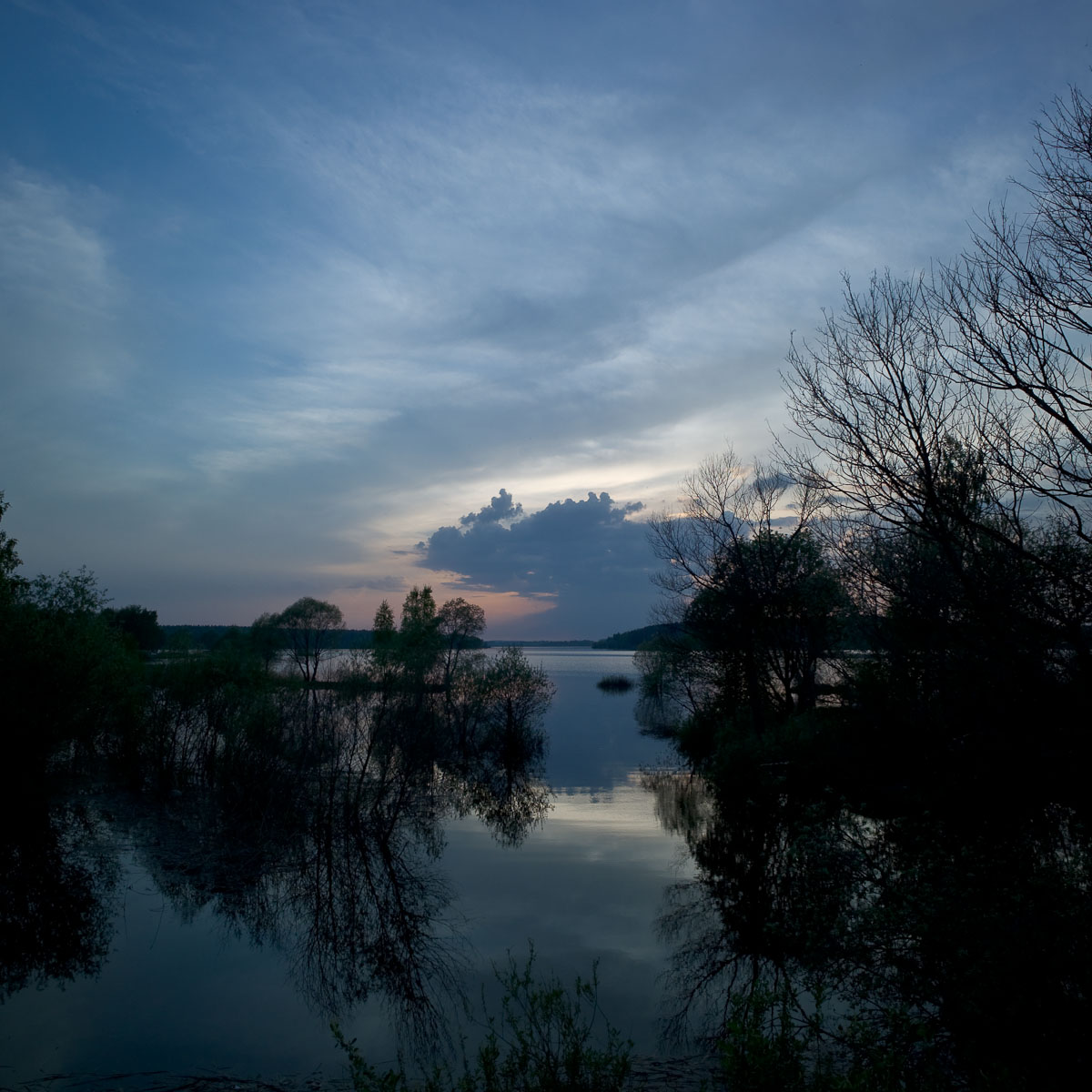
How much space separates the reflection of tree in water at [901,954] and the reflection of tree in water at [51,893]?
10.2 metres

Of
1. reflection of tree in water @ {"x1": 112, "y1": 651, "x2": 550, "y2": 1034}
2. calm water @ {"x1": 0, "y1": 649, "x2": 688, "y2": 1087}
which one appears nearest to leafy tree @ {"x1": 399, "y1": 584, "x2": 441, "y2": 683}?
reflection of tree in water @ {"x1": 112, "y1": 651, "x2": 550, "y2": 1034}

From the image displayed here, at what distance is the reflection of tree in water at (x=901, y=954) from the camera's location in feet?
20.6

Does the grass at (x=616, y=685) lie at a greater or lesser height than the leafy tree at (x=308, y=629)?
lesser

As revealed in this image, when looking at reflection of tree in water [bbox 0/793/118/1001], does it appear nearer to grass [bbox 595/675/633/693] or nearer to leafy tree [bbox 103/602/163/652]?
leafy tree [bbox 103/602/163/652]

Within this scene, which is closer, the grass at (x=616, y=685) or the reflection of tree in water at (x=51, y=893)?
the reflection of tree in water at (x=51, y=893)

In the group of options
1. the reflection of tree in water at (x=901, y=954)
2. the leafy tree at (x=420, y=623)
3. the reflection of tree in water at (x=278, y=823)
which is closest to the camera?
the reflection of tree in water at (x=901, y=954)

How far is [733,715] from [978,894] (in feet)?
74.4

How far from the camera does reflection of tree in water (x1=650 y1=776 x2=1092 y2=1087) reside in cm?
629

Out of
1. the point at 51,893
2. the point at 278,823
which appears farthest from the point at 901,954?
the point at 51,893

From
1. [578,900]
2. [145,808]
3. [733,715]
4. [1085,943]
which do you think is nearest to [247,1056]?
[578,900]

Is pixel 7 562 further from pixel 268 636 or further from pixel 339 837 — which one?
pixel 268 636

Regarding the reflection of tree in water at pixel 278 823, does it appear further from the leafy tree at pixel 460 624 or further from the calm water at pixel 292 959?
the leafy tree at pixel 460 624

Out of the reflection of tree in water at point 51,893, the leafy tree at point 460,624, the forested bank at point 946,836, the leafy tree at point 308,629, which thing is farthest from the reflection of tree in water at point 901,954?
the leafy tree at point 308,629

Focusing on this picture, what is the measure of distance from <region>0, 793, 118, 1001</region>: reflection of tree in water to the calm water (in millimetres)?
354
